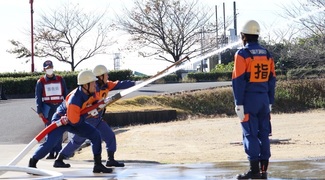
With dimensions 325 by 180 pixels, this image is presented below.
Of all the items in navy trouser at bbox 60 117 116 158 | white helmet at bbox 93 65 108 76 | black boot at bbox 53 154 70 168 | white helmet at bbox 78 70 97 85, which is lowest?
black boot at bbox 53 154 70 168

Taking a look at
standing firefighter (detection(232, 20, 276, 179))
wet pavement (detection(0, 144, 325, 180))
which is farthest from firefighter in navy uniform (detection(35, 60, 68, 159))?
standing firefighter (detection(232, 20, 276, 179))

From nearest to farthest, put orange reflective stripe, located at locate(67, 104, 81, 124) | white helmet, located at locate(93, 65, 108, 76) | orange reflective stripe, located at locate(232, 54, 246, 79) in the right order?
orange reflective stripe, located at locate(232, 54, 246, 79) → orange reflective stripe, located at locate(67, 104, 81, 124) → white helmet, located at locate(93, 65, 108, 76)

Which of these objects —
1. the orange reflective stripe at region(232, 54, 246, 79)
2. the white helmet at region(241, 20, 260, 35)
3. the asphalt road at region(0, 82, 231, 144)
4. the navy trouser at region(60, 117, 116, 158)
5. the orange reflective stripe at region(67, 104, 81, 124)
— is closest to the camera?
the orange reflective stripe at region(232, 54, 246, 79)

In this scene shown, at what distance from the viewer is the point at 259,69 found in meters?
9.77

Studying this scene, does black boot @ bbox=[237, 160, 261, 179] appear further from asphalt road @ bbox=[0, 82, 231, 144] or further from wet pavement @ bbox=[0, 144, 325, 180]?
asphalt road @ bbox=[0, 82, 231, 144]

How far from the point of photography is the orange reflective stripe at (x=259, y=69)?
972 cm

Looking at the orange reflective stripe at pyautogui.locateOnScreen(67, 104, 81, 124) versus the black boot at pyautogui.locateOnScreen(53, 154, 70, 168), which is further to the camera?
the black boot at pyautogui.locateOnScreen(53, 154, 70, 168)

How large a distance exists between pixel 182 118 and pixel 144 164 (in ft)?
52.0

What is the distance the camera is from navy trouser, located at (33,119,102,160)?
10.8 meters

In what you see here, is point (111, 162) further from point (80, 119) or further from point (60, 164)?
point (80, 119)

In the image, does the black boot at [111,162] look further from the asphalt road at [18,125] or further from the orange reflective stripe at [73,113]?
the asphalt road at [18,125]

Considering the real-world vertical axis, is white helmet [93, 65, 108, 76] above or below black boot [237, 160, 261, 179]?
above

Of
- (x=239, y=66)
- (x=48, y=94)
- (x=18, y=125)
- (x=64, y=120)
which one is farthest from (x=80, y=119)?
(x=18, y=125)

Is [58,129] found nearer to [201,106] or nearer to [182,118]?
[182,118]
